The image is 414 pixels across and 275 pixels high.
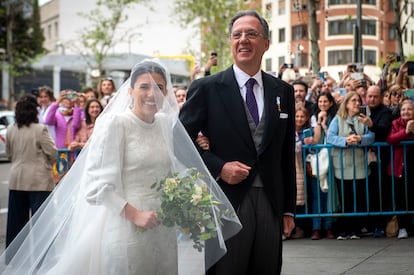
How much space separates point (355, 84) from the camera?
11.1 meters

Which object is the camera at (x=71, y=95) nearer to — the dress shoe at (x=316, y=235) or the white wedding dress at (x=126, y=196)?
the dress shoe at (x=316, y=235)

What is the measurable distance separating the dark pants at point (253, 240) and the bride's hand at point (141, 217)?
49cm

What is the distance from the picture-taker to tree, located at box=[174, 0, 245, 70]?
34750mm

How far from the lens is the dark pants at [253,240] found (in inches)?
176

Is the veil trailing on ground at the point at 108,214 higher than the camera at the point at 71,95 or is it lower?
lower

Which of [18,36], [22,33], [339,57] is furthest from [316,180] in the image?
[339,57]

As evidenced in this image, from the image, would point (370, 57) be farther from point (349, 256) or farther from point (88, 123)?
point (349, 256)

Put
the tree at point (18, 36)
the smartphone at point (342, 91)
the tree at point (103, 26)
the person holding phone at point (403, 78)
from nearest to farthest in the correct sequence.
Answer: the person holding phone at point (403, 78) → the smartphone at point (342, 91) → the tree at point (103, 26) → the tree at point (18, 36)

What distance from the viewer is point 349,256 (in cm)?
862

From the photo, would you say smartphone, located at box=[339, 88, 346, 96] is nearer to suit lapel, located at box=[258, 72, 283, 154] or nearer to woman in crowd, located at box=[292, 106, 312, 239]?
woman in crowd, located at box=[292, 106, 312, 239]

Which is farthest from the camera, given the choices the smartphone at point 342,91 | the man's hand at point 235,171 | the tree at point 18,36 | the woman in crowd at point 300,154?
the tree at point 18,36

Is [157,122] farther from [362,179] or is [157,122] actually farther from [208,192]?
[362,179]

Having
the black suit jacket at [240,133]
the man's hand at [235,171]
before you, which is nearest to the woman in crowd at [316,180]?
the black suit jacket at [240,133]

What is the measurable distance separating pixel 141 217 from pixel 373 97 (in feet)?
19.6
